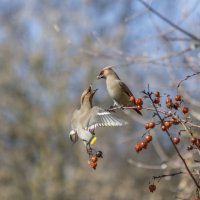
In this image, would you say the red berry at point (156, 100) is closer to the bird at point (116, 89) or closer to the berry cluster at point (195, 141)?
the berry cluster at point (195, 141)

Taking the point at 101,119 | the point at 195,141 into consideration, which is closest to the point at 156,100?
the point at 195,141

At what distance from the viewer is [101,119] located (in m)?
4.34

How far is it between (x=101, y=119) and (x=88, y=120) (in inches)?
5.4

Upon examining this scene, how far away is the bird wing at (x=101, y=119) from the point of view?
167 inches

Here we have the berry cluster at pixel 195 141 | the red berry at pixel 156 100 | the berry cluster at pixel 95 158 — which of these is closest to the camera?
the berry cluster at pixel 195 141

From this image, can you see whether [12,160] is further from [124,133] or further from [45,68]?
[124,133]

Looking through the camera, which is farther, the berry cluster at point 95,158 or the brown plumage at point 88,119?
the brown plumage at point 88,119

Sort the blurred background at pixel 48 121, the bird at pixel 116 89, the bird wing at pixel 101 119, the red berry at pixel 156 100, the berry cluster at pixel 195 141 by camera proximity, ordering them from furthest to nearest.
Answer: the blurred background at pixel 48 121 < the bird at pixel 116 89 < the bird wing at pixel 101 119 < the red berry at pixel 156 100 < the berry cluster at pixel 195 141

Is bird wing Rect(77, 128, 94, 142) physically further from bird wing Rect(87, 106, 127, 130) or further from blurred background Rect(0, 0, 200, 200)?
blurred background Rect(0, 0, 200, 200)

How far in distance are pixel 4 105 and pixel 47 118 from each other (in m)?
1.66

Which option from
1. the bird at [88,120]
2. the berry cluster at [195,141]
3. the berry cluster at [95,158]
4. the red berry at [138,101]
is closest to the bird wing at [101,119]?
the bird at [88,120]

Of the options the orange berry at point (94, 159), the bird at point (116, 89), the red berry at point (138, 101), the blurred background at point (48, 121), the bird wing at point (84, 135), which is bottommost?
the orange berry at point (94, 159)

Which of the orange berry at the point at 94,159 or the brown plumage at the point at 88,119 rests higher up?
the brown plumage at the point at 88,119

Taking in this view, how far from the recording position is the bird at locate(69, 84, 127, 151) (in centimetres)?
427
